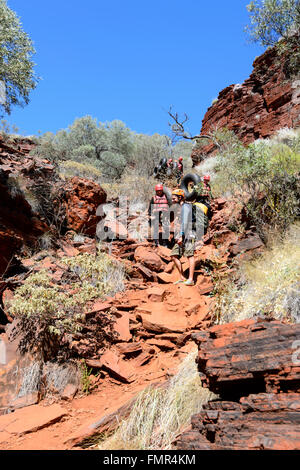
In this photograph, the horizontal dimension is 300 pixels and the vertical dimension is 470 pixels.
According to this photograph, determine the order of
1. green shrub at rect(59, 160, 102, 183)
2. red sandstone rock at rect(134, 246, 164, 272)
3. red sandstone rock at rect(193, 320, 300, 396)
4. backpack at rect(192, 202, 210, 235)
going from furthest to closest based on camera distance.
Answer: green shrub at rect(59, 160, 102, 183) < backpack at rect(192, 202, 210, 235) < red sandstone rock at rect(134, 246, 164, 272) < red sandstone rock at rect(193, 320, 300, 396)

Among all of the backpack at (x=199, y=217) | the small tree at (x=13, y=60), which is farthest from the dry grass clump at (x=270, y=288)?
the small tree at (x=13, y=60)

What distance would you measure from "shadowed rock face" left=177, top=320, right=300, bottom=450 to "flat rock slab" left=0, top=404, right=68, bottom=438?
1623 mm

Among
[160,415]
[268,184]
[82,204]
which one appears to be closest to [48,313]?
[160,415]

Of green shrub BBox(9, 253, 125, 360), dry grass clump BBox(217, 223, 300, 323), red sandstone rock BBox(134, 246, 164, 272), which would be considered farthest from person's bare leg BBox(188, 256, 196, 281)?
green shrub BBox(9, 253, 125, 360)

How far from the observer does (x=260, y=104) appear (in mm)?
16828

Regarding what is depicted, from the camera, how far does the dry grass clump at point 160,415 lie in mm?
2957

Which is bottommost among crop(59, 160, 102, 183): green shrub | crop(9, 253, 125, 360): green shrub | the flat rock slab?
the flat rock slab

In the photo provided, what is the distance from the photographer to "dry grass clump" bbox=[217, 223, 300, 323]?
3.89 meters

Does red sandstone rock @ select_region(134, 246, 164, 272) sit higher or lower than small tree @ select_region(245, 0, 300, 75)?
lower

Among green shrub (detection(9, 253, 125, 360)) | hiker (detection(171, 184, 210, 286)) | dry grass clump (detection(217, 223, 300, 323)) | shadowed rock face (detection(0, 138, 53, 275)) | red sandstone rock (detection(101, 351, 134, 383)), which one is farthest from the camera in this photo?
shadowed rock face (detection(0, 138, 53, 275))

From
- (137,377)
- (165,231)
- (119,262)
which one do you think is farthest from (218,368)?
(165,231)

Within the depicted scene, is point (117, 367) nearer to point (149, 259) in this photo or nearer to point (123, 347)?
point (123, 347)

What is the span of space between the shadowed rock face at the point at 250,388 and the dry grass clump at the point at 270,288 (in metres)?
1.28

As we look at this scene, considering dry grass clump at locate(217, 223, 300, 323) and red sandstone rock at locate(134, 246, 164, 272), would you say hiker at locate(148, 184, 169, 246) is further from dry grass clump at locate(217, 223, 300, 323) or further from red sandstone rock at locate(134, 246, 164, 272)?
dry grass clump at locate(217, 223, 300, 323)
